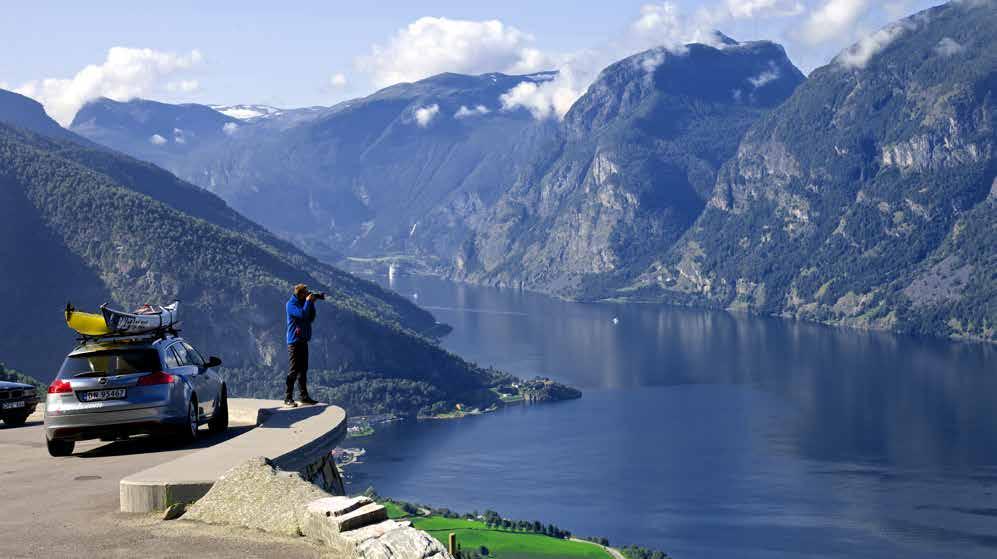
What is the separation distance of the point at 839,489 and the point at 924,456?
2663cm

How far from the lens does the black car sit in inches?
1239

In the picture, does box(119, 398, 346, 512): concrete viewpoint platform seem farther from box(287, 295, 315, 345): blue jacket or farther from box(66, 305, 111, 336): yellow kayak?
box(66, 305, 111, 336): yellow kayak

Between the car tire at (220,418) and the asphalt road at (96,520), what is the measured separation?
1.24 metres

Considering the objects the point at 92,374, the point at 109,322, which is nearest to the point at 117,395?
the point at 92,374

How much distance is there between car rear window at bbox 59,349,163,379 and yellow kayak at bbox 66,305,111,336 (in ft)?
2.58

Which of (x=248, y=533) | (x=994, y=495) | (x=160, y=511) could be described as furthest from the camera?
(x=994, y=495)

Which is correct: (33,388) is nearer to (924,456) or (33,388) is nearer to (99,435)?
(99,435)

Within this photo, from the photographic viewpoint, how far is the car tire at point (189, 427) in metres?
23.6

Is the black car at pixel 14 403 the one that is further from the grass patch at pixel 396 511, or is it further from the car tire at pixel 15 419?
the grass patch at pixel 396 511

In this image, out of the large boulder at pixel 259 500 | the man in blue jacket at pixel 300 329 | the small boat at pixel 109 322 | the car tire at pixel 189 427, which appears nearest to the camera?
the large boulder at pixel 259 500

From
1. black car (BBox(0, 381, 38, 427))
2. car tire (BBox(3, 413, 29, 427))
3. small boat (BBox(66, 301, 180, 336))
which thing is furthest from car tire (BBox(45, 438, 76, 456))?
car tire (BBox(3, 413, 29, 427))

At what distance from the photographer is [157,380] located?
23000mm

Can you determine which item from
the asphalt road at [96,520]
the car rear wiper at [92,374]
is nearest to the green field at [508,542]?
the asphalt road at [96,520]

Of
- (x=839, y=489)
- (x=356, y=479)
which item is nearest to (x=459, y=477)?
(x=356, y=479)
